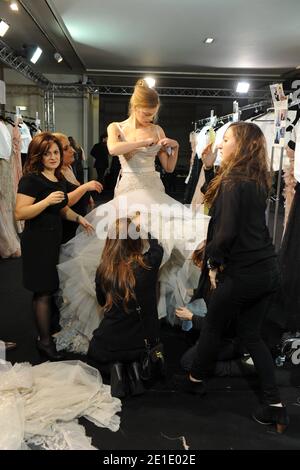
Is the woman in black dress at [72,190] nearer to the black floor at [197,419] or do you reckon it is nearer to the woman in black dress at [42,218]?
the woman in black dress at [42,218]

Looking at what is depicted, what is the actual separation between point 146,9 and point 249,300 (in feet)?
12.2

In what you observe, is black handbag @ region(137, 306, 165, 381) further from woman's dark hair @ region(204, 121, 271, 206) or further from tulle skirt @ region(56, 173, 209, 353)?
woman's dark hair @ region(204, 121, 271, 206)

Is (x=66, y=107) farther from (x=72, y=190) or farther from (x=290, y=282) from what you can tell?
(x=290, y=282)

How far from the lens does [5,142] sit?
13.4 feet

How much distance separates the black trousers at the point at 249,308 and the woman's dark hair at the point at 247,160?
1.23ft

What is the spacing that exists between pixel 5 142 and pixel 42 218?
7.31ft

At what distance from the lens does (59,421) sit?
1796 mm

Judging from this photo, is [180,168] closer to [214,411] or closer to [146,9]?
[146,9]

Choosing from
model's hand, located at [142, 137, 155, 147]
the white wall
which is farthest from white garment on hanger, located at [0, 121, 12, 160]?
the white wall

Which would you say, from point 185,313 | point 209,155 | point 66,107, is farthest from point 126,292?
point 66,107

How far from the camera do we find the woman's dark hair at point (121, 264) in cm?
203

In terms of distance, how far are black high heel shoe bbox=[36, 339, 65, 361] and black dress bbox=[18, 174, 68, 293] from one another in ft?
1.09

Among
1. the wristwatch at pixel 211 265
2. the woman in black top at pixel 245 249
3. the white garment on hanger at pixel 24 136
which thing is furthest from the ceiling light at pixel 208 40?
the wristwatch at pixel 211 265
